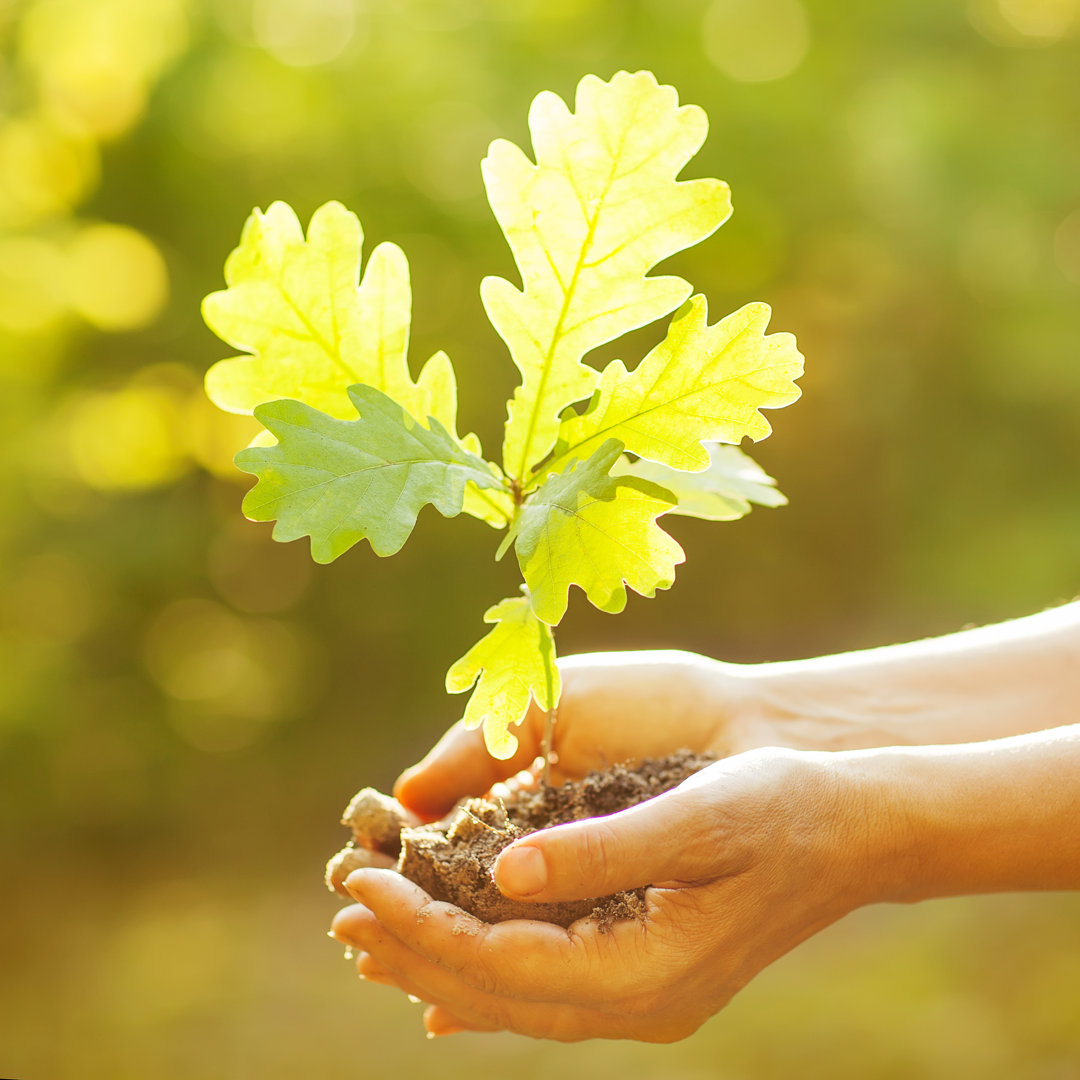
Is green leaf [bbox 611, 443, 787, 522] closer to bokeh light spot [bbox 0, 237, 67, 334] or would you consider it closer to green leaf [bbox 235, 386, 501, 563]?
green leaf [bbox 235, 386, 501, 563]

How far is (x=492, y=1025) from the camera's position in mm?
1320

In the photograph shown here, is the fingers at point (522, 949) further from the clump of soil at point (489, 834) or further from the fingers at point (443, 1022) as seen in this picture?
the fingers at point (443, 1022)

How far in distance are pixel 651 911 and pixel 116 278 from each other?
12.0ft

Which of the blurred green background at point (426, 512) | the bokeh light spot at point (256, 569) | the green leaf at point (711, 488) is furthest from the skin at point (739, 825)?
the bokeh light spot at point (256, 569)

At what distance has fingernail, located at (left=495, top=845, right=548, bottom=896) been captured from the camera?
1.05 metres

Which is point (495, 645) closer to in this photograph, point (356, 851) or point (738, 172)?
point (356, 851)

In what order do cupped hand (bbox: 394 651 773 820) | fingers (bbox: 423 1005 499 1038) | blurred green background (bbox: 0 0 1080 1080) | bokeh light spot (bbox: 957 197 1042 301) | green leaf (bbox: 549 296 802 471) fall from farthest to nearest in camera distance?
bokeh light spot (bbox: 957 197 1042 301), blurred green background (bbox: 0 0 1080 1080), cupped hand (bbox: 394 651 773 820), fingers (bbox: 423 1005 499 1038), green leaf (bbox: 549 296 802 471)

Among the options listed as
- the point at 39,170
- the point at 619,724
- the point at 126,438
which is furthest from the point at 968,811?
the point at 39,170

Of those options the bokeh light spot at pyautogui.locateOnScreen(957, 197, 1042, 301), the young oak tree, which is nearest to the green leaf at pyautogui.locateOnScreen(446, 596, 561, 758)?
the young oak tree

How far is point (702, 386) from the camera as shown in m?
1.17

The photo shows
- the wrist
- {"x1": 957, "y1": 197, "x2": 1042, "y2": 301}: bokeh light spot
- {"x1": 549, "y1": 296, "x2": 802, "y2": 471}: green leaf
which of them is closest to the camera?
{"x1": 549, "y1": 296, "x2": 802, "y2": 471}: green leaf

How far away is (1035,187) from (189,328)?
3602 millimetres

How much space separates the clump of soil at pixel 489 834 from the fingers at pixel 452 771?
69mm

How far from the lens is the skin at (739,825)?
1.13 meters
